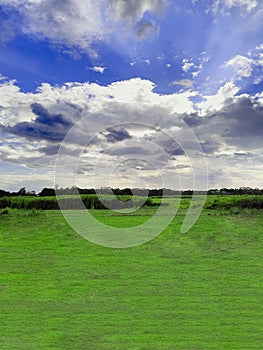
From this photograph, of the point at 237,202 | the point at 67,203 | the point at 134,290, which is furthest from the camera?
the point at 67,203

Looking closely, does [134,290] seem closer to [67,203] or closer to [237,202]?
[237,202]

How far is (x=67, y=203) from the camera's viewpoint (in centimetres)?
1404

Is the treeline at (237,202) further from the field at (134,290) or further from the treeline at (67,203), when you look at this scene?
the field at (134,290)

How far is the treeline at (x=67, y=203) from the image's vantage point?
45.7 ft

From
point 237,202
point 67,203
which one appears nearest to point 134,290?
point 237,202

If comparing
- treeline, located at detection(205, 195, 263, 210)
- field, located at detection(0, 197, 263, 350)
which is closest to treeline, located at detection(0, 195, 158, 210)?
treeline, located at detection(205, 195, 263, 210)

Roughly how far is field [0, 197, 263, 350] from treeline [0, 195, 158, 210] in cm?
281

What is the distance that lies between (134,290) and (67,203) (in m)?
7.50

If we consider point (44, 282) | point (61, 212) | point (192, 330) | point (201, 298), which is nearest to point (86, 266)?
point (44, 282)

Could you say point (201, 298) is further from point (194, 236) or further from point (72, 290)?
point (194, 236)

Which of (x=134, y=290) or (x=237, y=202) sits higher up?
(x=237, y=202)

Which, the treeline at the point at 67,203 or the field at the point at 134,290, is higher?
the treeline at the point at 67,203

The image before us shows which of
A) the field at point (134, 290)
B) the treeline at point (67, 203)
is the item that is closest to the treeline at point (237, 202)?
the treeline at point (67, 203)

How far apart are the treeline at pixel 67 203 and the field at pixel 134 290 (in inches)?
111
